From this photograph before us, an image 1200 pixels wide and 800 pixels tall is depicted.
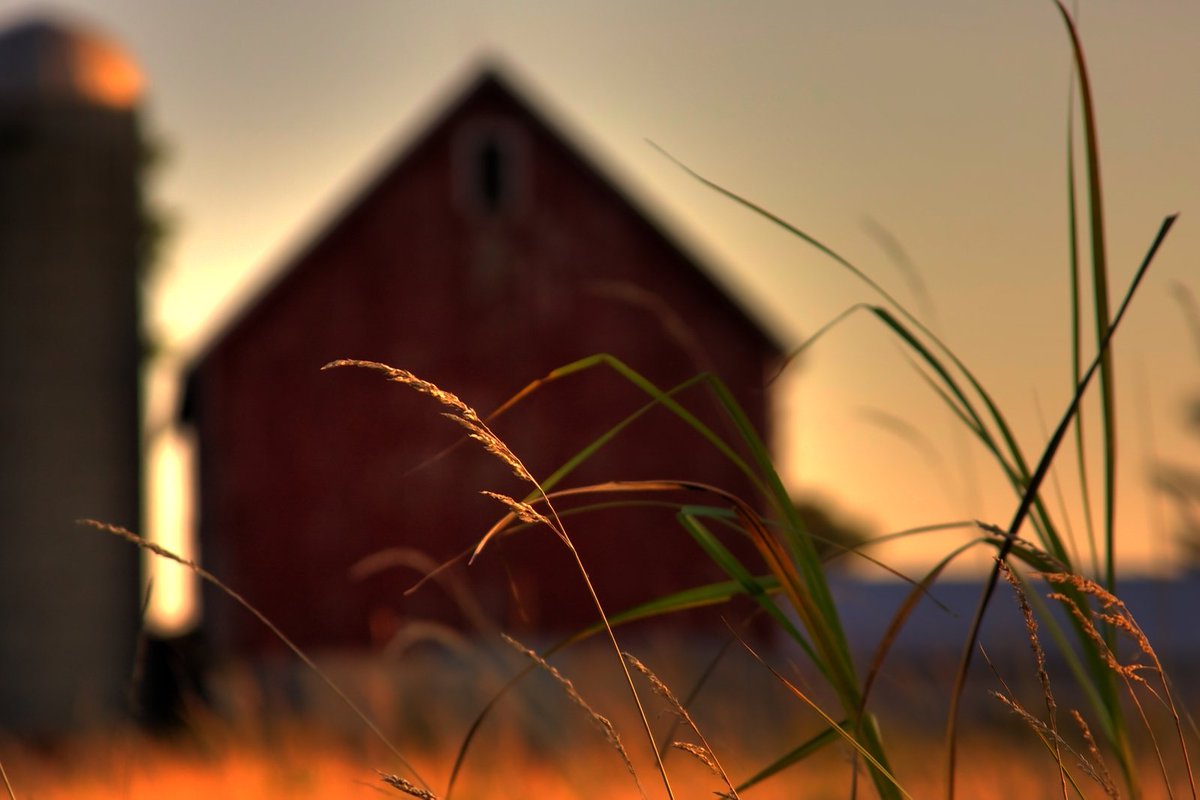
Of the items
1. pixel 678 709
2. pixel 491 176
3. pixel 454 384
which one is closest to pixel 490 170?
pixel 491 176

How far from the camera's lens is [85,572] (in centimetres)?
1275

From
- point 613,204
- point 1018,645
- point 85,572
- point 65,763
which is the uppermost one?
point 613,204

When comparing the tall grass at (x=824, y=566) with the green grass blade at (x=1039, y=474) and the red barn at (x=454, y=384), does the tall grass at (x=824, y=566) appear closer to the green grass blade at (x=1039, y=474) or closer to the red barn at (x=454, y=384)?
the green grass blade at (x=1039, y=474)

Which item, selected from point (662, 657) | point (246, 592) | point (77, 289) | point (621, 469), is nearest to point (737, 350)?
point (621, 469)

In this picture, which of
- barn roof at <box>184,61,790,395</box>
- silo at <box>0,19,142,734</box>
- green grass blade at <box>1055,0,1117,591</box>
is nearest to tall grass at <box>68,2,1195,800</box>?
green grass blade at <box>1055,0,1117,591</box>

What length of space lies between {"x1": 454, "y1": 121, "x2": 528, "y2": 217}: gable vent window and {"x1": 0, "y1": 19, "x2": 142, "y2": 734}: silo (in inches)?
130

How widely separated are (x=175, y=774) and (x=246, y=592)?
575 cm

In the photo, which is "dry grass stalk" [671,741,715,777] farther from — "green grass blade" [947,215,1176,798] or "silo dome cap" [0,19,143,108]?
"silo dome cap" [0,19,143,108]

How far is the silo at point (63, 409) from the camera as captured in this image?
1256 cm

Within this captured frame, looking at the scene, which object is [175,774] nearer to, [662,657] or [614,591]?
[662,657]

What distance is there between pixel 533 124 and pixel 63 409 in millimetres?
5459

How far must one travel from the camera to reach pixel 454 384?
47.2 ft

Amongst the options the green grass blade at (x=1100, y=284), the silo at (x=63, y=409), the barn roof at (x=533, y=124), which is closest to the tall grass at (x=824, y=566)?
the green grass blade at (x=1100, y=284)

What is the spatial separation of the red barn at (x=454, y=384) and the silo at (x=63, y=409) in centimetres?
135
